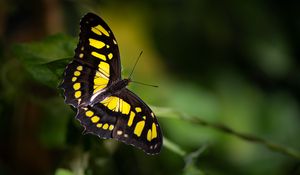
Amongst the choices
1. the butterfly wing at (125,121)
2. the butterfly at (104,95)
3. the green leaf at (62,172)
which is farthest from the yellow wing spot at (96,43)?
the green leaf at (62,172)

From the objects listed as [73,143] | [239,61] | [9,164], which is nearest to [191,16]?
[239,61]

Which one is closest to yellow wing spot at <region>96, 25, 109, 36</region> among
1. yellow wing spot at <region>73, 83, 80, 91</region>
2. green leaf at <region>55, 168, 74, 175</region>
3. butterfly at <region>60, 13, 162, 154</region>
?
butterfly at <region>60, 13, 162, 154</region>

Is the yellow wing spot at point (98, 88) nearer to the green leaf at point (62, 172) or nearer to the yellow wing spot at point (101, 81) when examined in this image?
the yellow wing spot at point (101, 81)

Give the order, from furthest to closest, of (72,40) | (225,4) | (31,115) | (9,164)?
(225,4), (31,115), (9,164), (72,40)

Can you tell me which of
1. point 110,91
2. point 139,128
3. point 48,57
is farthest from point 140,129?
point 48,57

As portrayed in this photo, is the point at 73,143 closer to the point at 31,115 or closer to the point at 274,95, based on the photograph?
the point at 31,115

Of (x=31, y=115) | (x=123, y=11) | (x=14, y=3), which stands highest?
(x=123, y=11)
